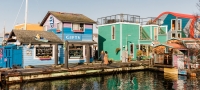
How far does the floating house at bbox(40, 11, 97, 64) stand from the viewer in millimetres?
30547

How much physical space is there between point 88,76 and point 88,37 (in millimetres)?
8359

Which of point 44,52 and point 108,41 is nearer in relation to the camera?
point 44,52

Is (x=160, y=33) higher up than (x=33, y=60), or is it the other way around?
(x=160, y=33)

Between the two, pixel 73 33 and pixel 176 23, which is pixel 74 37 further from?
pixel 176 23

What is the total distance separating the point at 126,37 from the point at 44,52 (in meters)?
14.2

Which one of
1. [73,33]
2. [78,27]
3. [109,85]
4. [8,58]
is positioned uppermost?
[78,27]

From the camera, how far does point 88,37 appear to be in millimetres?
32625

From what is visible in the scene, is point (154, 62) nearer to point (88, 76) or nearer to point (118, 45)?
point (118, 45)

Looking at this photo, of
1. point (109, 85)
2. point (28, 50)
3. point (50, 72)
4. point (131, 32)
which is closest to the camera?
point (109, 85)

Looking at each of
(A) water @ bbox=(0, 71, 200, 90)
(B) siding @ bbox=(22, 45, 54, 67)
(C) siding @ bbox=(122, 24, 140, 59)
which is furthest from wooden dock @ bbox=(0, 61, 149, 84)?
(C) siding @ bbox=(122, 24, 140, 59)

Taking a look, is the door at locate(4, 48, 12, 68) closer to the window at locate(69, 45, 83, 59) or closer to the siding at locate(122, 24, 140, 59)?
the window at locate(69, 45, 83, 59)

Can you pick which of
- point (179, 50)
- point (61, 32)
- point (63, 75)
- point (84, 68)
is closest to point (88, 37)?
point (61, 32)

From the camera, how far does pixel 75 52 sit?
31.2 metres

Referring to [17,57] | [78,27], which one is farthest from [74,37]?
[17,57]
